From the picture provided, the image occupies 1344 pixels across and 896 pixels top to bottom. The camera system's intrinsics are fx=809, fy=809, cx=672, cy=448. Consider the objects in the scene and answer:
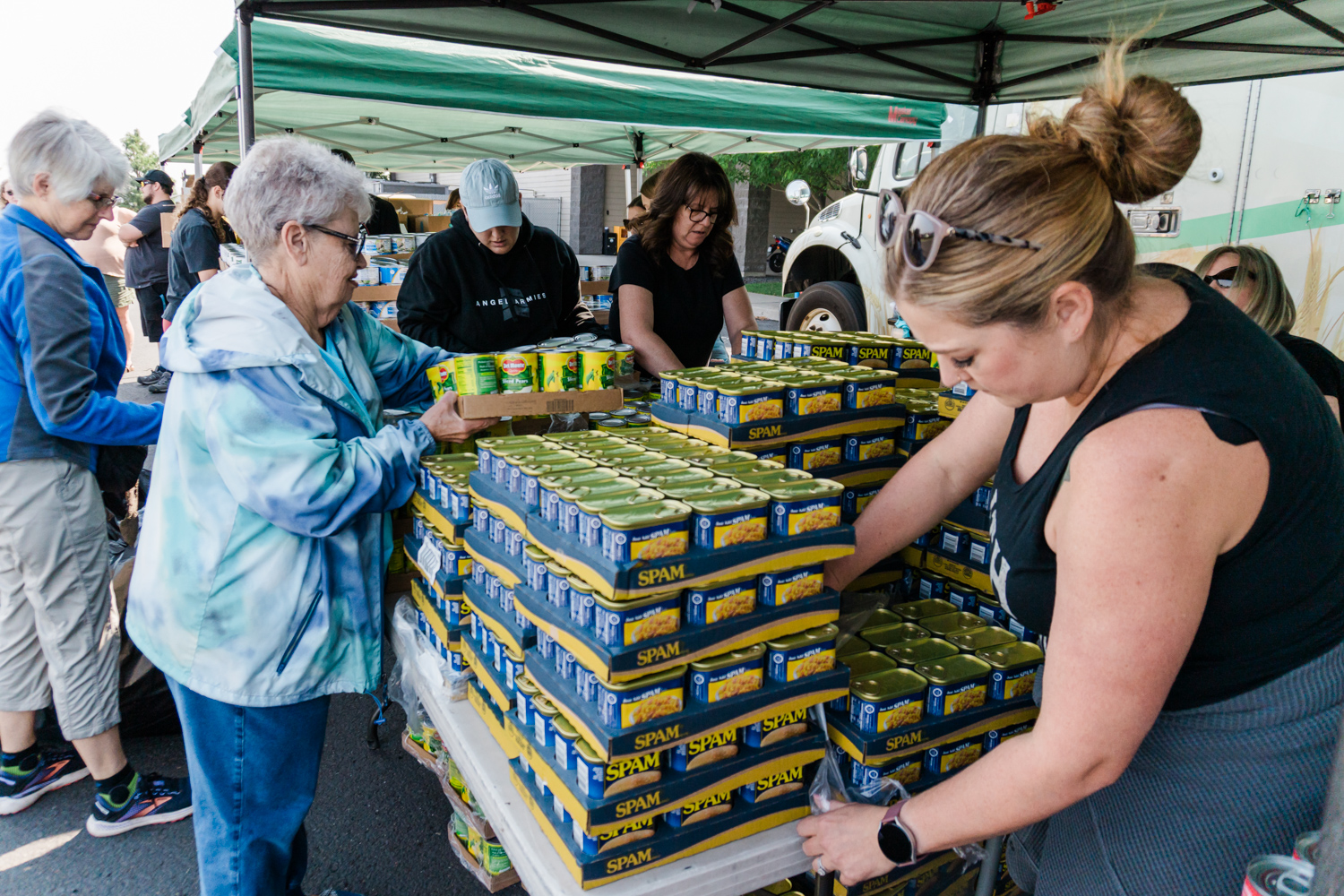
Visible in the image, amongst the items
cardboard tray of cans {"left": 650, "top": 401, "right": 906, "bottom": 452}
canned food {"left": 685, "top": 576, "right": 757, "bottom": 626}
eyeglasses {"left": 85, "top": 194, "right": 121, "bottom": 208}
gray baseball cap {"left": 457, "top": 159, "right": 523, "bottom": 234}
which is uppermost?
gray baseball cap {"left": 457, "top": 159, "right": 523, "bottom": 234}

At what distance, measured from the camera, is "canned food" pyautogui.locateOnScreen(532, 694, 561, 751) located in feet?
5.05

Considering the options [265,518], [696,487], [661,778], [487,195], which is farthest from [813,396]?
[487,195]

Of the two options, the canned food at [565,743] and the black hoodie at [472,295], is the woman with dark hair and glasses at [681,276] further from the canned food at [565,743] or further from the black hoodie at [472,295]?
the canned food at [565,743]

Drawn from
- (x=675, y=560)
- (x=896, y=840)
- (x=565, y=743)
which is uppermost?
(x=675, y=560)

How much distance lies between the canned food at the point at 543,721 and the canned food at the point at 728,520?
44cm

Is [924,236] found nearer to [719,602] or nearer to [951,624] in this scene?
[719,602]

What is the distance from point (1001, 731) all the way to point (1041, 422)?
0.75 metres

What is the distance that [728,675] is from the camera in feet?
4.94

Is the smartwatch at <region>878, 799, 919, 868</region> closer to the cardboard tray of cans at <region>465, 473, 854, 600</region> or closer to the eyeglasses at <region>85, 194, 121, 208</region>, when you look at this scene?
the cardboard tray of cans at <region>465, 473, 854, 600</region>

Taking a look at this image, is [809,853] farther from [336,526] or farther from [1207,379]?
[336,526]

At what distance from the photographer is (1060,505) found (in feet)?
4.10

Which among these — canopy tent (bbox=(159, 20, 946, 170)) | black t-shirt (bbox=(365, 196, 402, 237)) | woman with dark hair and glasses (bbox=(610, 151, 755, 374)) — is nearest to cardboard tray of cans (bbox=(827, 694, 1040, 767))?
woman with dark hair and glasses (bbox=(610, 151, 755, 374))

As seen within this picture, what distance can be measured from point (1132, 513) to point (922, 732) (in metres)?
0.75

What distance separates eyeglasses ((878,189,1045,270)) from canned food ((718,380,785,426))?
755 mm
